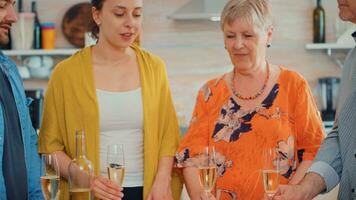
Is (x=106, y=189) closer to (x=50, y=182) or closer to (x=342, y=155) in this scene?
(x=50, y=182)

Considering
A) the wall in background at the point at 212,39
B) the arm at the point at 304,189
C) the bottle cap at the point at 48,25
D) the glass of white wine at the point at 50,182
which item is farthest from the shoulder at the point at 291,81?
the bottle cap at the point at 48,25

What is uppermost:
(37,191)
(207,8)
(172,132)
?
(207,8)

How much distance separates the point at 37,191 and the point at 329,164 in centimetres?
99

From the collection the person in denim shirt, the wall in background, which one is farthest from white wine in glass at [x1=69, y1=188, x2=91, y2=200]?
the wall in background

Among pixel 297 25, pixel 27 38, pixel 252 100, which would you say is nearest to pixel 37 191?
pixel 252 100

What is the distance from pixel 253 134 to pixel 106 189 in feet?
1.78

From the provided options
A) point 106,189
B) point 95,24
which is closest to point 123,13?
point 95,24

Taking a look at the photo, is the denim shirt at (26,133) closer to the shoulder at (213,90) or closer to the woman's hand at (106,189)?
the woman's hand at (106,189)

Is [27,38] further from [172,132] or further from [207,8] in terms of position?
[172,132]

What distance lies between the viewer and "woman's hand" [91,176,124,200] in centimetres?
203

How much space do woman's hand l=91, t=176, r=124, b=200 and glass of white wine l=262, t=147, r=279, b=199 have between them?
43cm

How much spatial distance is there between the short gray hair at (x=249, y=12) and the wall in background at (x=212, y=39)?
9.59 ft

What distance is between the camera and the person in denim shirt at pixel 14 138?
2.19 metres

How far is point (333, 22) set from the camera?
5.26 metres
